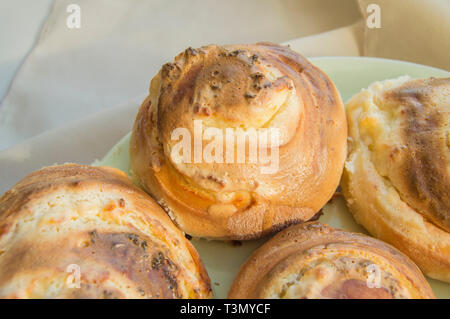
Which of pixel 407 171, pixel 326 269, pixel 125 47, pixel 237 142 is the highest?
pixel 125 47

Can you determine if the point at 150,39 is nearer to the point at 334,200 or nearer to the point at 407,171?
the point at 334,200

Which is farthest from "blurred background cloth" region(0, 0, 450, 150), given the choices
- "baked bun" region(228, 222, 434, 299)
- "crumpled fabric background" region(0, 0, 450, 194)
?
"baked bun" region(228, 222, 434, 299)

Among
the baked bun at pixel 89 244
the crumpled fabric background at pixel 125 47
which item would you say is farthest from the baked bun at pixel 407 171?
the crumpled fabric background at pixel 125 47

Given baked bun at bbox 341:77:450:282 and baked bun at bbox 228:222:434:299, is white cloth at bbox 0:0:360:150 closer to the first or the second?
baked bun at bbox 341:77:450:282

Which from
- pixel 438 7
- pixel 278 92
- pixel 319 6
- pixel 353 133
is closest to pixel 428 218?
pixel 353 133

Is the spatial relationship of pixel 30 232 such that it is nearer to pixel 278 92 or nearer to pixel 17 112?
pixel 278 92

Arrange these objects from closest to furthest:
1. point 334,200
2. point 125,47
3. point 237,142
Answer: point 237,142 → point 334,200 → point 125,47

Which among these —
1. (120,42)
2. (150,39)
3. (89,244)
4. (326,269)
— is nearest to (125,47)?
(120,42)
